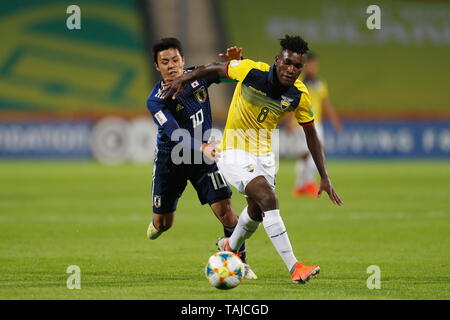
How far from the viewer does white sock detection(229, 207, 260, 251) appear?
26.6 ft

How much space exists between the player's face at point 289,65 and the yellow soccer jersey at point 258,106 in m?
0.18

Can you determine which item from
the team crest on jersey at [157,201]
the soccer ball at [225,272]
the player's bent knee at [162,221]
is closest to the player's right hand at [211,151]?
the soccer ball at [225,272]

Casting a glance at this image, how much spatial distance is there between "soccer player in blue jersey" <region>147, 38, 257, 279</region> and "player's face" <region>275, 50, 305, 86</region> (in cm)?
89

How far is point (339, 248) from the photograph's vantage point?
34.1 feet

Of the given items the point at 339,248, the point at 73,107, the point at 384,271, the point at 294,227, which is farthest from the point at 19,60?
the point at 384,271

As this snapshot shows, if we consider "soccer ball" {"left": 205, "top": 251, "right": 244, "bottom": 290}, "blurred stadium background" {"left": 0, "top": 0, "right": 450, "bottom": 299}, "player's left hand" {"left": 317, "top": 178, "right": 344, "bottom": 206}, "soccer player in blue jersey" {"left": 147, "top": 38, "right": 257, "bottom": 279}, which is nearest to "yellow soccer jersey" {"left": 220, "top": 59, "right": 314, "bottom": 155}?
"soccer player in blue jersey" {"left": 147, "top": 38, "right": 257, "bottom": 279}

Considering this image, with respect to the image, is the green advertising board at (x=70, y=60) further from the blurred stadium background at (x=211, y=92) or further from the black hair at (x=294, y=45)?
the black hair at (x=294, y=45)

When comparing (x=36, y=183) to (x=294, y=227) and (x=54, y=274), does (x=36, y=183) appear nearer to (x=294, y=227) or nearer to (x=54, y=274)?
(x=294, y=227)

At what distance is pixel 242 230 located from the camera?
8.18 meters

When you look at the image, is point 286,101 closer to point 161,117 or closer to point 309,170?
point 161,117

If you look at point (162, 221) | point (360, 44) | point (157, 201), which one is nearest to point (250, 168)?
point (157, 201)

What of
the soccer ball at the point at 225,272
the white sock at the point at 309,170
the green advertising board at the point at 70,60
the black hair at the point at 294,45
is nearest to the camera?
the soccer ball at the point at 225,272

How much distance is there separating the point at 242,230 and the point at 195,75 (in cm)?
137

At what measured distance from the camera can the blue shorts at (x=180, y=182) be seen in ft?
29.0
